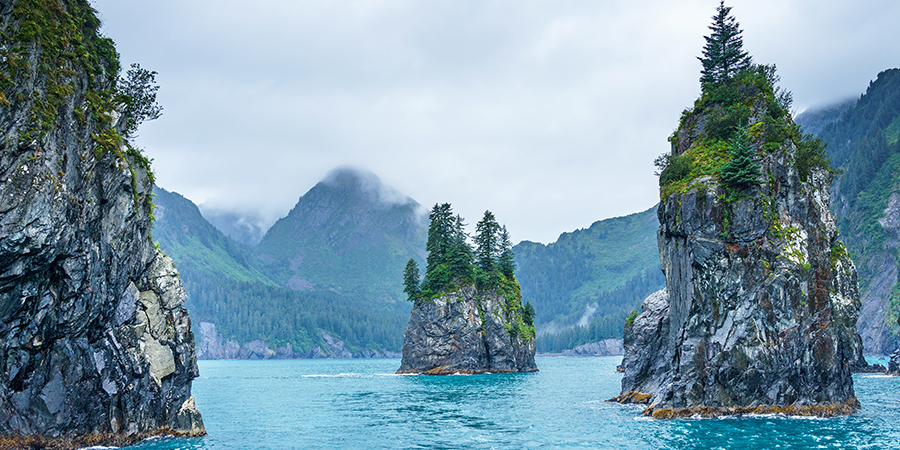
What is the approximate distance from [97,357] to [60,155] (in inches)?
465

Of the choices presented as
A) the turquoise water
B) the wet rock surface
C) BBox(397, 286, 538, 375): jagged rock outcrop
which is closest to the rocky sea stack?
the turquoise water

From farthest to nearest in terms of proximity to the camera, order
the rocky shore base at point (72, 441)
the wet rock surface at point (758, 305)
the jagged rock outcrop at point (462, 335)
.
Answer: the jagged rock outcrop at point (462, 335)
the wet rock surface at point (758, 305)
the rocky shore base at point (72, 441)

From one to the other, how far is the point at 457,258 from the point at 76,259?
93465mm

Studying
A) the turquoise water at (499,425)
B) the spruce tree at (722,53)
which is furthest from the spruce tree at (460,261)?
the spruce tree at (722,53)

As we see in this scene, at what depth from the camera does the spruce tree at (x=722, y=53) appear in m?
57.3

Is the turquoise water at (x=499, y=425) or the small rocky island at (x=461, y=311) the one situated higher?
the small rocky island at (x=461, y=311)

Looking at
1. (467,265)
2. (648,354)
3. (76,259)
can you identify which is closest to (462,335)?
(467,265)

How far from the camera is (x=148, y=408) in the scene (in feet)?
119

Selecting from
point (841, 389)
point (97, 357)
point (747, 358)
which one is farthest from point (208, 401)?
point (841, 389)

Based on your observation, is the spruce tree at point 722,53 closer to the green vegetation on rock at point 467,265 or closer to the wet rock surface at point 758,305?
the wet rock surface at point 758,305

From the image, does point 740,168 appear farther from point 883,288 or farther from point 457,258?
point 883,288

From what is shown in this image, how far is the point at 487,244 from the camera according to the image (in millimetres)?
129875

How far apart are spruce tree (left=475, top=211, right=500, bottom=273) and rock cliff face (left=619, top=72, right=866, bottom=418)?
78368 mm

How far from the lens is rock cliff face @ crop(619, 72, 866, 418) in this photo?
43.7m
